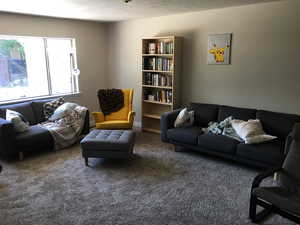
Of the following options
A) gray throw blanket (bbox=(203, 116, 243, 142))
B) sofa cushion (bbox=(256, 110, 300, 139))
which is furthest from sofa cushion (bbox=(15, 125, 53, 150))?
sofa cushion (bbox=(256, 110, 300, 139))

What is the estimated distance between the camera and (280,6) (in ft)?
11.8

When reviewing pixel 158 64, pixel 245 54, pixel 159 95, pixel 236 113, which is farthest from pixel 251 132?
pixel 158 64

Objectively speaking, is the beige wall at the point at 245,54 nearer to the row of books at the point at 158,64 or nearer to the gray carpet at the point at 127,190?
the row of books at the point at 158,64

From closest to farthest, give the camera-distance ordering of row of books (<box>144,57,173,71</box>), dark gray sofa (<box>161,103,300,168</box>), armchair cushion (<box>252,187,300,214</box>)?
armchair cushion (<box>252,187,300,214</box>)
dark gray sofa (<box>161,103,300,168</box>)
row of books (<box>144,57,173,71</box>)

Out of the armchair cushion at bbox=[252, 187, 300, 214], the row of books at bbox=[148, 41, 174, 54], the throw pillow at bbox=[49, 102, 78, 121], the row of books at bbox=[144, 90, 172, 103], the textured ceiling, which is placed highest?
the textured ceiling

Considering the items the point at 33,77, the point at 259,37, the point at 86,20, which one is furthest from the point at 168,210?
the point at 86,20

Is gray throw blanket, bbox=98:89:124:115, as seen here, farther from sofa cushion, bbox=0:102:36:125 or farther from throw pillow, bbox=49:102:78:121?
sofa cushion, bbox=0:102:36:125

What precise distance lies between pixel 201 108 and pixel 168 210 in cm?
219

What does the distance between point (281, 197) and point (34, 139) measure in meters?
3.37

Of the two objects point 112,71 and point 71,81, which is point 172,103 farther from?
point 71,81

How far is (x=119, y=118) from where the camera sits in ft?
16.2

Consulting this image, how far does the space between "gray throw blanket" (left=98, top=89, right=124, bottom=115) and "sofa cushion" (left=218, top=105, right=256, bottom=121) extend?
1.94 metres

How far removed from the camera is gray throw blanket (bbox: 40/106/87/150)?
4.21 m

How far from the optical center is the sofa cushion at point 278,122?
3.47 metres
